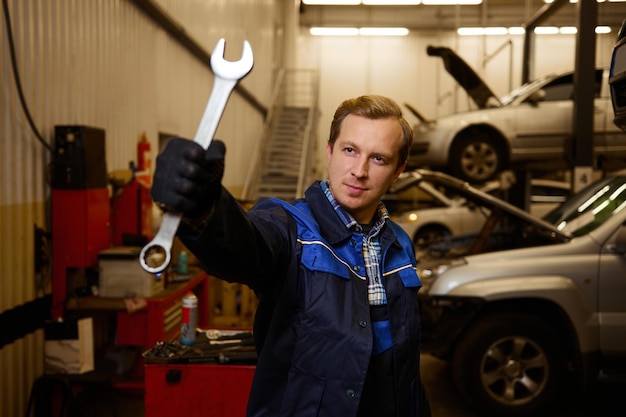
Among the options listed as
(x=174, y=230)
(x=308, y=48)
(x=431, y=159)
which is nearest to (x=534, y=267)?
(x=174, y=230)

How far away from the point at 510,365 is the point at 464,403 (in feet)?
1.99

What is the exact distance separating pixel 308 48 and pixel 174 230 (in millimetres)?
16877

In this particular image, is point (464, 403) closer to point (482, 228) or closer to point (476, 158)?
point (482, 228)

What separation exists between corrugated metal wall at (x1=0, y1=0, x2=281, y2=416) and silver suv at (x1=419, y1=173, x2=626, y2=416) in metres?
2.83

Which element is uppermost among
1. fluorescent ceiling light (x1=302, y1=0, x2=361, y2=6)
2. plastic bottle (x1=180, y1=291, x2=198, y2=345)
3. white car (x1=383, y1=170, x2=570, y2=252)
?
fluorescent ceiling light (x1=302, y1=0, x2=361, y2=6)

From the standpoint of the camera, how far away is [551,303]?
4117 mm

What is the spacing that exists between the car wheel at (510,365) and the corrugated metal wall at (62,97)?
3.01m

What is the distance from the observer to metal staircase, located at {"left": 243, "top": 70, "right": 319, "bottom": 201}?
11586 millimetres

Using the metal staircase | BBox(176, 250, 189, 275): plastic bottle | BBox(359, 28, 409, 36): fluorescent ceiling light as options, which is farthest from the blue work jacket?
BBox(359, 28, 409, 36): fluorescent ceiling light

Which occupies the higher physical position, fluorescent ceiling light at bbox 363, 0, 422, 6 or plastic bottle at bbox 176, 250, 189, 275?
fluorescent ceiling light at bbox 363, 0, 422, 6

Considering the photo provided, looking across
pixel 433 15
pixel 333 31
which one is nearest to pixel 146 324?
pixel 333 31

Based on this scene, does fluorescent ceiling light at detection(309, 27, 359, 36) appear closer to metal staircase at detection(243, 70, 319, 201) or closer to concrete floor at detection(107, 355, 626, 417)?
metal staircase at detection(243, 70, 319, 201)

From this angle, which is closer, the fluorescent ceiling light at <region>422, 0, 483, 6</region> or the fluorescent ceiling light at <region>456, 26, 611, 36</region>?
the fluorescent ceiling light at <region>422, 0, 483, 6</region>

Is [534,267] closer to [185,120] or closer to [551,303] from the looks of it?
[551,303]
